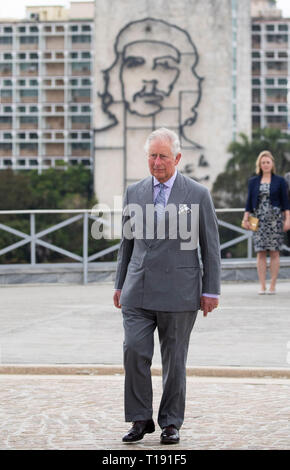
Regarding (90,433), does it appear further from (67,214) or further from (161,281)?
(67,214)

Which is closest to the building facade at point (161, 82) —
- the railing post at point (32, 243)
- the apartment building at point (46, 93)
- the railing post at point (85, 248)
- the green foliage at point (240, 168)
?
the green foliage at point (240, 168)

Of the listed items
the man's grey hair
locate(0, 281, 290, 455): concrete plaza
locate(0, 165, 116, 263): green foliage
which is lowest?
locate(0, 281, 290, 455): concrete plaza

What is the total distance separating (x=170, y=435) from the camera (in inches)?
227

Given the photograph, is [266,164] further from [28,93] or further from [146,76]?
[28,93]

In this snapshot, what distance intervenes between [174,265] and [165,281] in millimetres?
100

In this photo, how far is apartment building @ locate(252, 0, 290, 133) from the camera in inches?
6176

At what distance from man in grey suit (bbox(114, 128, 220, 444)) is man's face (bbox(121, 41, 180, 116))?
308ft

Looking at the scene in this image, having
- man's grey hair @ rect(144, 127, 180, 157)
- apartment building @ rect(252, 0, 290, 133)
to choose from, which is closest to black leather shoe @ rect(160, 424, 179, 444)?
man's grey hair @ rect(144, 127, 180, 157)

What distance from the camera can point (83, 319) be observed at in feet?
38.9

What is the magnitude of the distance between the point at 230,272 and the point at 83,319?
6.07 m

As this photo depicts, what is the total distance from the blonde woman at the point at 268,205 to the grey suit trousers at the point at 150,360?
313 inches

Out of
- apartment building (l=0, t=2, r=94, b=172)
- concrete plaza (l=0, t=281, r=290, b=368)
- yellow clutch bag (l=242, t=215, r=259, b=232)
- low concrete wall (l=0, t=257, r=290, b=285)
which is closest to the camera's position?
concrete plaza (l=0, t=281, r=290, b=368)

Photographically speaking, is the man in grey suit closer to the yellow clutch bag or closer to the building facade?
the yellow clutch bag

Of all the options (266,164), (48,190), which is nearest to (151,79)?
(48,190)
